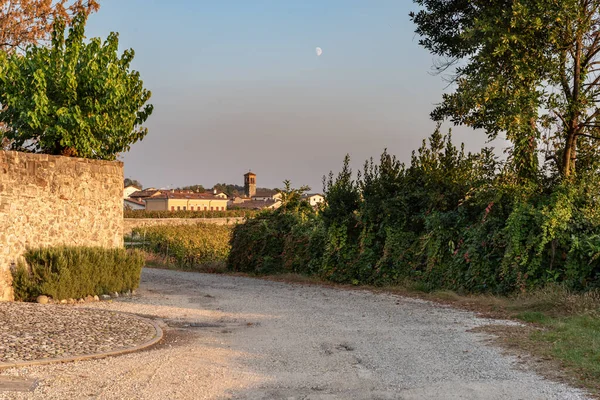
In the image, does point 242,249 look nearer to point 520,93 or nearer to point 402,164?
point 402,164

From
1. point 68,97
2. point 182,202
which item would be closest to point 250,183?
point 182,202

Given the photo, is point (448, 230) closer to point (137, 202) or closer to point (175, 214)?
point (175, 214)

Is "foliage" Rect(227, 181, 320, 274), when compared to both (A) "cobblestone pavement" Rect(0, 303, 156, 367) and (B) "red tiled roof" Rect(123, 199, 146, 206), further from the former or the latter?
(B) "red tiled roof" Rect(123, 199, 146, 206)

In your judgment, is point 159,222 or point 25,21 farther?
point 159,222

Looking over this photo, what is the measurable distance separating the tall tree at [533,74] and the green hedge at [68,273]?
9615mm

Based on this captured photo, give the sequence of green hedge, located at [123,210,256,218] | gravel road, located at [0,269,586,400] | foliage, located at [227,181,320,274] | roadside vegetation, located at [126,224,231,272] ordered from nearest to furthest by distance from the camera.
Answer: gravel road, located at [0,269,586,400] < foliage, located at [227,181,320,274] < roadside vegetation, located at [126,224,231,272] < green hedge, located at [123,210,256,218]

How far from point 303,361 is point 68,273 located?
745 cm

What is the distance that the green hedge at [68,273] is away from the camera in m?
13.1

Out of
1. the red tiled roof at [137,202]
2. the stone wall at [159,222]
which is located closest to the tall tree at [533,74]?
the stone wall at [159,222]

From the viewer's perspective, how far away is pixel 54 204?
45.8ft

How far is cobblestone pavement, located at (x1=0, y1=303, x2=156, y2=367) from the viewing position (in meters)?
8.22

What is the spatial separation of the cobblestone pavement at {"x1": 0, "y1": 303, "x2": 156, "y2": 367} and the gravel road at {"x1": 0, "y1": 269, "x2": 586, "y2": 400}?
1.58ft

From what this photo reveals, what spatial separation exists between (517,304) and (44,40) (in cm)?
2057

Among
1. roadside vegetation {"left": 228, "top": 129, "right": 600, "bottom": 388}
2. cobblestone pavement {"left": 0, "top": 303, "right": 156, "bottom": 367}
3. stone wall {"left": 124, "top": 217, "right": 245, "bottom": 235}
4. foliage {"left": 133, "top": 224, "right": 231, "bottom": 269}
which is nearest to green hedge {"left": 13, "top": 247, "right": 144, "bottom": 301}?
cobblestone pavement {"left": 0, "top": 303, "right": 156, "bottom": 367}
